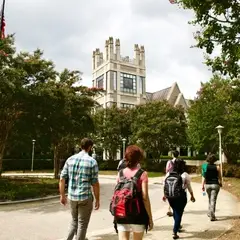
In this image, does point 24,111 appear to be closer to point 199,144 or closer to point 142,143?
point 199,144

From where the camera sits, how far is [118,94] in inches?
2175

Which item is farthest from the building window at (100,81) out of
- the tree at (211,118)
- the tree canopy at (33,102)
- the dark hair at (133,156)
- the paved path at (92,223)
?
the dark hair at (133,156)

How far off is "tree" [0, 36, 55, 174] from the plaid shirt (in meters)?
7.72

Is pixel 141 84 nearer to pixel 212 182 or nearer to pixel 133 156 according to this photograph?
pixel 212 182

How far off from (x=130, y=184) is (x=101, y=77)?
2176 inches

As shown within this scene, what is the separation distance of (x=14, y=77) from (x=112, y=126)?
29.5 metres

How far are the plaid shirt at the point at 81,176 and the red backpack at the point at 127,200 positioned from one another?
130 cm

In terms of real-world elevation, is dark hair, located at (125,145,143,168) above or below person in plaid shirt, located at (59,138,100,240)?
above

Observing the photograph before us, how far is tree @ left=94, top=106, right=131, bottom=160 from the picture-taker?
42594 millimetres

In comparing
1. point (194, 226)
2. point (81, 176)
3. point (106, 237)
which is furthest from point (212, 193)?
point (81, 176)

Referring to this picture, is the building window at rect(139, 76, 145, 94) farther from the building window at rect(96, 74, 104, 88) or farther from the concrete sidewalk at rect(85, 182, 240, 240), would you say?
the concrete sidewalk at rect(85, 182, 240, 240)

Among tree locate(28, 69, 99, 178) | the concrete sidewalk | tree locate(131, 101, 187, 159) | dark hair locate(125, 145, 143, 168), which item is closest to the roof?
tree locate(131, 101, 187, 159)

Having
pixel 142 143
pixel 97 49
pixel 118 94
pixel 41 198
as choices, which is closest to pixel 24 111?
pixel 41 198

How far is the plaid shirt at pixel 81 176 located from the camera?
5.47m
